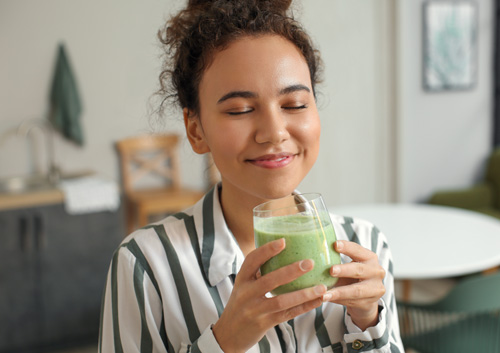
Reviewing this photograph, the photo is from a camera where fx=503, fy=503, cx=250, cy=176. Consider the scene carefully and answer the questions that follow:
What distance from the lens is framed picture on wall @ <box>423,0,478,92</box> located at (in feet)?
→ 15.0

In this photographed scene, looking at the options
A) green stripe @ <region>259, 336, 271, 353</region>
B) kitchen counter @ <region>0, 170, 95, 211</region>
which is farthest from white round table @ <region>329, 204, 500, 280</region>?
kitchen counter @ <region>0, 170, 95, 211</region>

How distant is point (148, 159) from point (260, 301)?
359 cm

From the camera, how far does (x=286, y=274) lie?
73 centimetres

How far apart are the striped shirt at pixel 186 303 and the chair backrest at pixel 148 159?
10.3 feet

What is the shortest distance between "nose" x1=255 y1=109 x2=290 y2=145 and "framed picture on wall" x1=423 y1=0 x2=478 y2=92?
412 centimetres

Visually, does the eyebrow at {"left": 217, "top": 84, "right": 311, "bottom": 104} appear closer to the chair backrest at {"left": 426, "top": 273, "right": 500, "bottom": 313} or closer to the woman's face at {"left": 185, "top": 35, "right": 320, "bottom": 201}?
the woman's face at {"left": 185, "top": 35, "right": 320, "bottom": 201}

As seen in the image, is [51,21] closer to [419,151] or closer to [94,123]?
[94,123]

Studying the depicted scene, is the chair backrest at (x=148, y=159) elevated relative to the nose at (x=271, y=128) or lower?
lower

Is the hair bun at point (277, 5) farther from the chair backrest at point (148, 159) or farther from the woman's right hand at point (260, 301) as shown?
the chair backrest at point (148, 159)

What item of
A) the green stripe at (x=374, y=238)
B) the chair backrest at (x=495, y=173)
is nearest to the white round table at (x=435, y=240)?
the green stripe at (x=374, y=238)

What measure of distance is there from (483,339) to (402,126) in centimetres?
300

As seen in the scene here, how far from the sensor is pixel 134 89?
411cm

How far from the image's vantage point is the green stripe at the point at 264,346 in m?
0.96

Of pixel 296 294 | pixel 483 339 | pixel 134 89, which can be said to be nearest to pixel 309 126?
pixel 296 294
